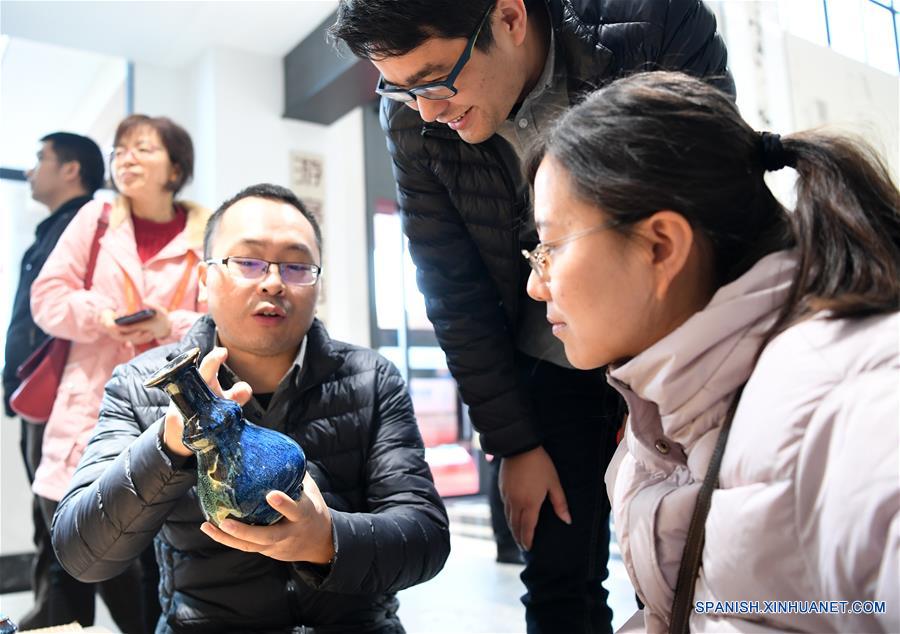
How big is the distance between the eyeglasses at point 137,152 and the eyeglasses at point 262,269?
47.4 inches

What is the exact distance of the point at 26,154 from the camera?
15.8 feet

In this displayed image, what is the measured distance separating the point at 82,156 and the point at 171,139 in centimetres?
60

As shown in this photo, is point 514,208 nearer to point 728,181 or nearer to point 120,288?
point 728,181

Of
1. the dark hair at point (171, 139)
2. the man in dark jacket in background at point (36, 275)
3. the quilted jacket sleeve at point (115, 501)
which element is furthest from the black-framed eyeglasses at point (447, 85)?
the man in dark jacket in background at point (36, 275)

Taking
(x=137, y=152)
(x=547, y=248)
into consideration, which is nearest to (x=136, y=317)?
(x=137, y=152)

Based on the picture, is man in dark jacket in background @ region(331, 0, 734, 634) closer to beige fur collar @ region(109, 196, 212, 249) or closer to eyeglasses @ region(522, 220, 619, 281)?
eyeglasses @ region(522, 220, 619, 281)

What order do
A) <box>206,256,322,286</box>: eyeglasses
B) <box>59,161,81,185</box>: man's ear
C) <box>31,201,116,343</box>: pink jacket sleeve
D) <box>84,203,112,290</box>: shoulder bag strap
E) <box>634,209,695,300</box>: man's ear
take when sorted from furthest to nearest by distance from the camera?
<box>59,161,81,185</box>: man's ear, <box>84,203,112,290</box>: shoulder bag strap, <box>31,201,116,343</box>: pink jacket sleeve, <box>206,256,322,286</box>: eyeglasses, <box>634,209,695,300</box>: man's ear

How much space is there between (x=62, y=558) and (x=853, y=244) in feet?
4.30

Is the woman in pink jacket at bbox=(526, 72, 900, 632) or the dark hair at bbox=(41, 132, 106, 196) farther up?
the dark hair at bbox=(41, 132, 106, 196)

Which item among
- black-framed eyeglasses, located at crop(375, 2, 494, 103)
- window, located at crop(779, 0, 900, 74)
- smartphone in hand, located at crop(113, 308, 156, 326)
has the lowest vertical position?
smartphone in hand, located at crop(113, 308, 156, 326)

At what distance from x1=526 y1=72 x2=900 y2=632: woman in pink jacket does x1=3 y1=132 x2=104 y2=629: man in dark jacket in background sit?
7.23 ft

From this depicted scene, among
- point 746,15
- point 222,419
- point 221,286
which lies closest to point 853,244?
point 222,419

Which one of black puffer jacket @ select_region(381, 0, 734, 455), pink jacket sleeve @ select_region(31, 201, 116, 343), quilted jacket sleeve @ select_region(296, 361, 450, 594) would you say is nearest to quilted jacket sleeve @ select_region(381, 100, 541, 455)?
black puffer jacket @ select_region(381, 0, 734, 455)

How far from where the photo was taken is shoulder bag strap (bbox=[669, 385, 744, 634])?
831 mm
